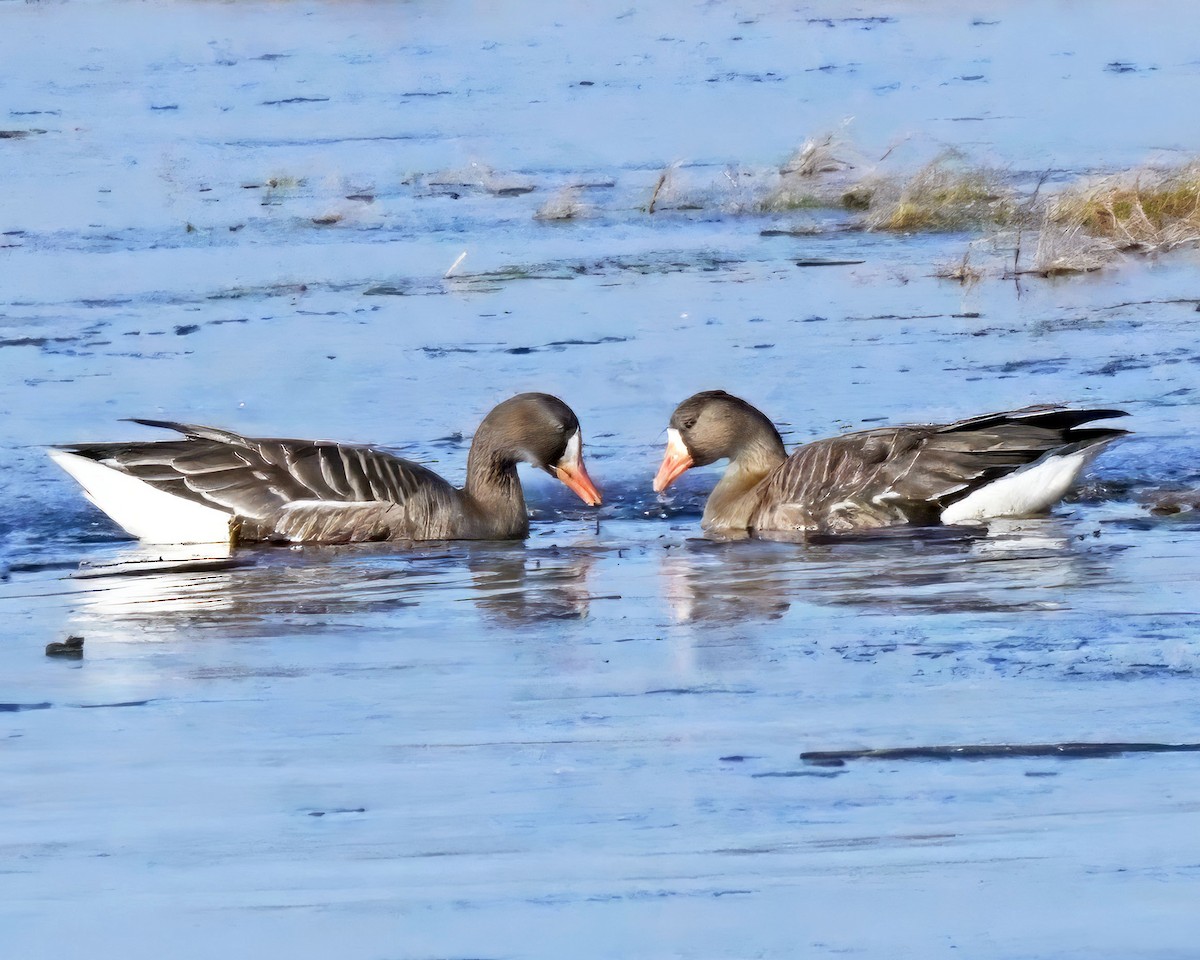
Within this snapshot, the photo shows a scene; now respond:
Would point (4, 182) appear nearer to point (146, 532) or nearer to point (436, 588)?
point (146, 532)

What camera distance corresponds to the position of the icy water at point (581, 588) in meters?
6.14

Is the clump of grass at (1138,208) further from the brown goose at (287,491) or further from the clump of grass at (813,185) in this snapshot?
the brown goose at (287,491)

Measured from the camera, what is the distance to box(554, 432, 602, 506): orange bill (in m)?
12.1

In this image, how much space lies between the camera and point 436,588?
10383 millimetres

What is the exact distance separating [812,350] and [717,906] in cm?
1025

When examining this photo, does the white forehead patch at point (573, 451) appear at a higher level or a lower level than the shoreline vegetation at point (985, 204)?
lower

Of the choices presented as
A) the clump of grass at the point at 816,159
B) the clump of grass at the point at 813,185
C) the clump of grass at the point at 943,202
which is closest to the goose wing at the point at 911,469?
the clump of grass at the point at 943,202

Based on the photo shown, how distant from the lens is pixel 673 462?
1258 cm

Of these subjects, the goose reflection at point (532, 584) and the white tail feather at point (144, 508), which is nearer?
the goose reflection at point (532, 584)

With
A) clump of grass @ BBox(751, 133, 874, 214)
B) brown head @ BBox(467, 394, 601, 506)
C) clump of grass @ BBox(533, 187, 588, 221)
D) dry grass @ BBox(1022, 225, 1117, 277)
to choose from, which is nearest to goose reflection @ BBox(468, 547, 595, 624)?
brown head @ BBox(467, 394, 601, 506)

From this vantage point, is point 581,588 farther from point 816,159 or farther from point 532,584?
point 816,159

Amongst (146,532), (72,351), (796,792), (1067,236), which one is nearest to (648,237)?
(1067,236)

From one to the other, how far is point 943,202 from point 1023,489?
1030 cm

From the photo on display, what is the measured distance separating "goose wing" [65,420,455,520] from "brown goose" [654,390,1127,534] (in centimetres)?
187
